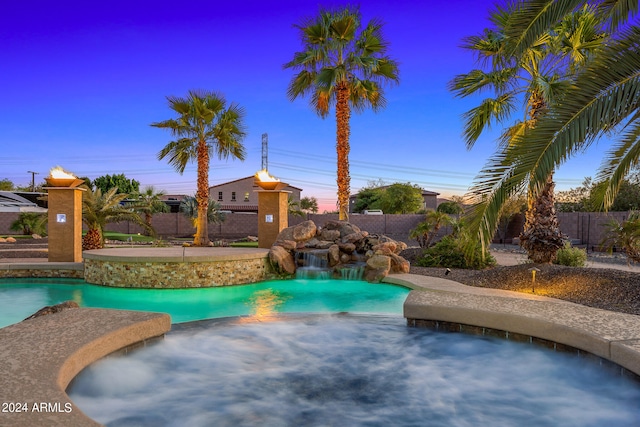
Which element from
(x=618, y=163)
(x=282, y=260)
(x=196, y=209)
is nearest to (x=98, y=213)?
(x=282, y=260)

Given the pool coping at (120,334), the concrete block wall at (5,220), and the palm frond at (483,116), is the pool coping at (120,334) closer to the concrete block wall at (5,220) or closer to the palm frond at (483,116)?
the palm frond at (483,116)

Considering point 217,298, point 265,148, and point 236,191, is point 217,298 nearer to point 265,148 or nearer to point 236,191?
point 265,148

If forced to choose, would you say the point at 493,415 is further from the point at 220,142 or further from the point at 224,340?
the point at 220,142

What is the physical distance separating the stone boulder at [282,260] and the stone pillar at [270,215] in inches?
64.5

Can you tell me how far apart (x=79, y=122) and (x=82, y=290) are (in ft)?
68.5

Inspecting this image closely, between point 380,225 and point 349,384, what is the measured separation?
25.1m

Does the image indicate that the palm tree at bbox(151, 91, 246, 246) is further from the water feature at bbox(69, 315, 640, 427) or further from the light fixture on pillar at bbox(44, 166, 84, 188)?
the water feature at bbox(69, 315, 640, 427)

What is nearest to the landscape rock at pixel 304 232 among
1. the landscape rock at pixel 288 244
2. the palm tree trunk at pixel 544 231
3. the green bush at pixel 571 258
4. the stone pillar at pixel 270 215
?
the landscape rock at pixel 288 244

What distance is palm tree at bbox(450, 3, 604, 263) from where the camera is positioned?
9352 mm

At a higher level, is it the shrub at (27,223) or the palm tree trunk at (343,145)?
the palm tree trunk at (343,145)

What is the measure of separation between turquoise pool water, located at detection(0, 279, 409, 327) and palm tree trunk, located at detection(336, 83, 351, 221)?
6119 millimetres

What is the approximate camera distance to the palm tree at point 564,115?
472 cm

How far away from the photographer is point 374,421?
11.7 feet

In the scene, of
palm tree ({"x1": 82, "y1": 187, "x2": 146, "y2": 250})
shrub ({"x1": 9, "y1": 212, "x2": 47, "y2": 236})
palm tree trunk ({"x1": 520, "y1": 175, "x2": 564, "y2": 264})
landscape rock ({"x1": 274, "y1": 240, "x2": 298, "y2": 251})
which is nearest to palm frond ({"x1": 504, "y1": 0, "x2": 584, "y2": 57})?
palm tree trunk ({"x1": 520, "y1": 175, "x2": 564, "y2": 264})
